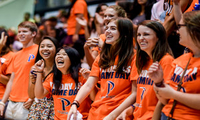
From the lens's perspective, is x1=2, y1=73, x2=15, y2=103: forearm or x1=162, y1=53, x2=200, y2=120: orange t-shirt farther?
x1=2, y1=73, x2=15, y2=103: forearm

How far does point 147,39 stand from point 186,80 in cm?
58

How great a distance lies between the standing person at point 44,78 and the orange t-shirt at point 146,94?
142 centimetres

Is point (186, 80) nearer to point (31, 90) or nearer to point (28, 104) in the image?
point (31, 90)

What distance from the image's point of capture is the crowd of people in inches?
76.8

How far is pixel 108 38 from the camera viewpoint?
114 inches

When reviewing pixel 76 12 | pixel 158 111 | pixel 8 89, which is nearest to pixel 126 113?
pixel 158 111

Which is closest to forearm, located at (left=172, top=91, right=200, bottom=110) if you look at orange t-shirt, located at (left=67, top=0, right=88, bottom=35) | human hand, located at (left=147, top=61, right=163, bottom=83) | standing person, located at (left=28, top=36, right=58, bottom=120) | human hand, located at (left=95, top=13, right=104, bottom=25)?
human hand, located at (left=147, top=61, right=163, bottom=83)

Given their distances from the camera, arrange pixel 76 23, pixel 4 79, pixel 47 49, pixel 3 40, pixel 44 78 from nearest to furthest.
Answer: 1. pixel 44 78
2. pixel 47 49
3. pixel 4 79
4. pixel 3 40
5. pixel 76 23

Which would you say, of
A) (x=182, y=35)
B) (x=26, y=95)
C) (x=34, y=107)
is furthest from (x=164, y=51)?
(x=26, y=95)

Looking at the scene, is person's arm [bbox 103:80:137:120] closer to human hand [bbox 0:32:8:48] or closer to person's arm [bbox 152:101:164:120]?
person's arm [bbox 152:101:164:120]

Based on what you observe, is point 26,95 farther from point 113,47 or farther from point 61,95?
point 113,47

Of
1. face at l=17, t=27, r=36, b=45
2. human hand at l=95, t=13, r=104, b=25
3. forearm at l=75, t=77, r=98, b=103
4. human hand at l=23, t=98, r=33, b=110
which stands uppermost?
human hand at l=95, t=13, r=104, b=25

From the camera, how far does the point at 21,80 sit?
393 cm

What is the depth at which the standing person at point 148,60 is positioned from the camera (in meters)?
2.32
